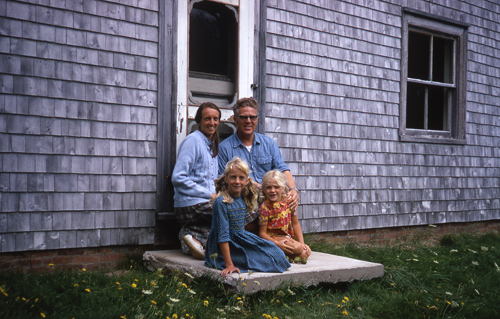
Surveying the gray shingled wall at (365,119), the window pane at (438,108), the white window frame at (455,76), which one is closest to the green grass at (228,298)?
the gray shingled wall at (365,119)

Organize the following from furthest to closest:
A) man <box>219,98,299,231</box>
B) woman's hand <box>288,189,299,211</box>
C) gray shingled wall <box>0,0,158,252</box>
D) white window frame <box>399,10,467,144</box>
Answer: white window frame <box>399,10,467,144</box>
man <box>219,98,299,231</box>
woman's hand <box>288,189,299,211</box>
gray shingled wall <box>0,0,158,252</box>

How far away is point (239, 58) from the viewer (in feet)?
16.0

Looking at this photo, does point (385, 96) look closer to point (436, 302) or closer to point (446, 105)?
point (446, 105)

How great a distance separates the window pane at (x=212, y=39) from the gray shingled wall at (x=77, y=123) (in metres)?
0.55

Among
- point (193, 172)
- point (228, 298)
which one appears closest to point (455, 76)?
point (193, 172)

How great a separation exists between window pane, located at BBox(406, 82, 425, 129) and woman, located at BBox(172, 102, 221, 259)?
3.73 metres

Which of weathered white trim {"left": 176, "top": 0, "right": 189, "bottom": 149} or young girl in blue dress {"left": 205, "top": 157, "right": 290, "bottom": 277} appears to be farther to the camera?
weathered white trim {"left": 176, "top": 0, "right": 189, "bottom": 149}

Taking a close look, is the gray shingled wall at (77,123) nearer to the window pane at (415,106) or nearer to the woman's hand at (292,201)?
the woman's hand at (292,201)

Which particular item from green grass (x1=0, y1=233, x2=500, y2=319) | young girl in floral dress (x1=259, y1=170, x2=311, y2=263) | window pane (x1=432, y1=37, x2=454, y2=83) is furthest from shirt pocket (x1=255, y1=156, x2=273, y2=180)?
window pane (x1=432, y1=37, x2=454, y2=83)

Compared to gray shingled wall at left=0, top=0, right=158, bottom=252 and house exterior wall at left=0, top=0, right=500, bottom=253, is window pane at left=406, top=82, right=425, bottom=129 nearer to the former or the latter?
house exterior wall at left=0, top=0, right=500, bottom=253

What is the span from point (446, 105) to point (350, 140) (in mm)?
2183

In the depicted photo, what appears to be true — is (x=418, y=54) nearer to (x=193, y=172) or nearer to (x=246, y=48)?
(x=246, y=48)

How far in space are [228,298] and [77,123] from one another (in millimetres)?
2028

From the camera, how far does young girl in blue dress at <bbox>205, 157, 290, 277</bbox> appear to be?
3367mm
